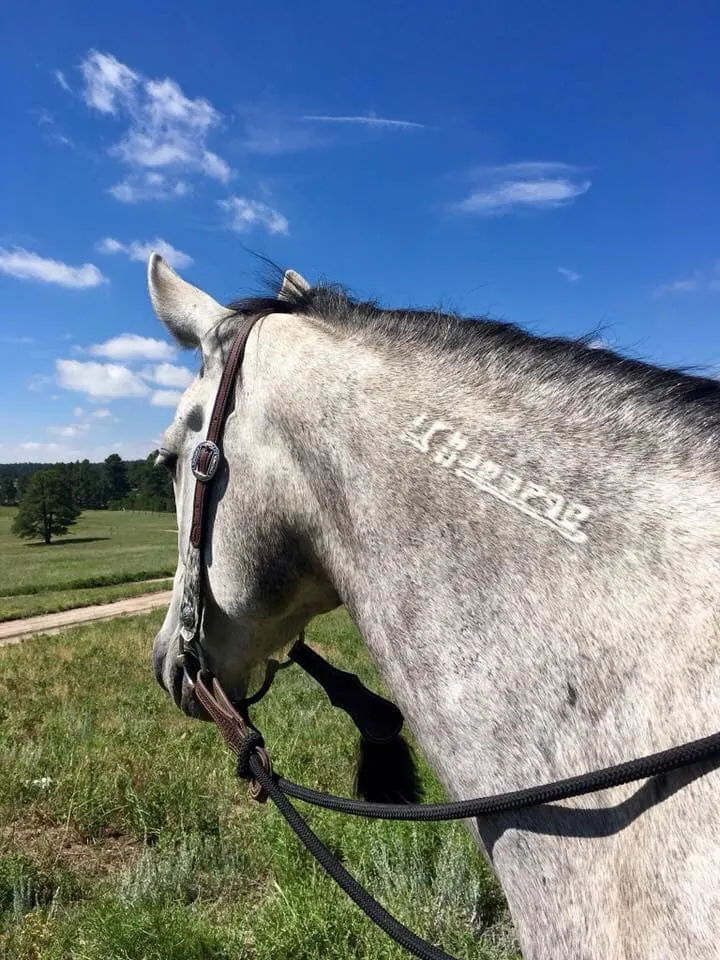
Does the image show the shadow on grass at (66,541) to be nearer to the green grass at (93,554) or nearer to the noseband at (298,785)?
the green grass at (93,554)

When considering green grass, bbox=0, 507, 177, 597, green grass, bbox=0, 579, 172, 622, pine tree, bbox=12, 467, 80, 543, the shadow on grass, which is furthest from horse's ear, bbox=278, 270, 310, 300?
pine tree, bbox=12, 467, 80, 543

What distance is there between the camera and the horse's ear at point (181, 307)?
2145 millimetres

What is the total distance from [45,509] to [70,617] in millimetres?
53818

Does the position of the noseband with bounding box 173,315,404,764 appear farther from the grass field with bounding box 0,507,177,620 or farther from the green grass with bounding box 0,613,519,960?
the grass field with bounding box 0,507,177,620

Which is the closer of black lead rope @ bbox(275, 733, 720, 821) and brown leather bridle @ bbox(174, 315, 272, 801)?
black lead rope @ bbox(275, 733, 720, 821)

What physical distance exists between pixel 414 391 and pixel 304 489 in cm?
42

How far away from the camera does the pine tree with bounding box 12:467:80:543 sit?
222 feet

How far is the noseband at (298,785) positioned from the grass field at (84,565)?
66.8 ft

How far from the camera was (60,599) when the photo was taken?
23.7m

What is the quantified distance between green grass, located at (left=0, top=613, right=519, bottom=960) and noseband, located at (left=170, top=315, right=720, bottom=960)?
6.05 ft

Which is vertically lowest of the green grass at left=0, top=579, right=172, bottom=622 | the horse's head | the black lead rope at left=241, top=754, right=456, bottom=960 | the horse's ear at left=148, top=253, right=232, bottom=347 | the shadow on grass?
the shadow on grass

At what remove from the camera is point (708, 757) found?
1.11m

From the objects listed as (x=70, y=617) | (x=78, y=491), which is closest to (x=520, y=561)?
(x=70, y=617)

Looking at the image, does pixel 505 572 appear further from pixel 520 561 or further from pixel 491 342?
pixel 491 342
